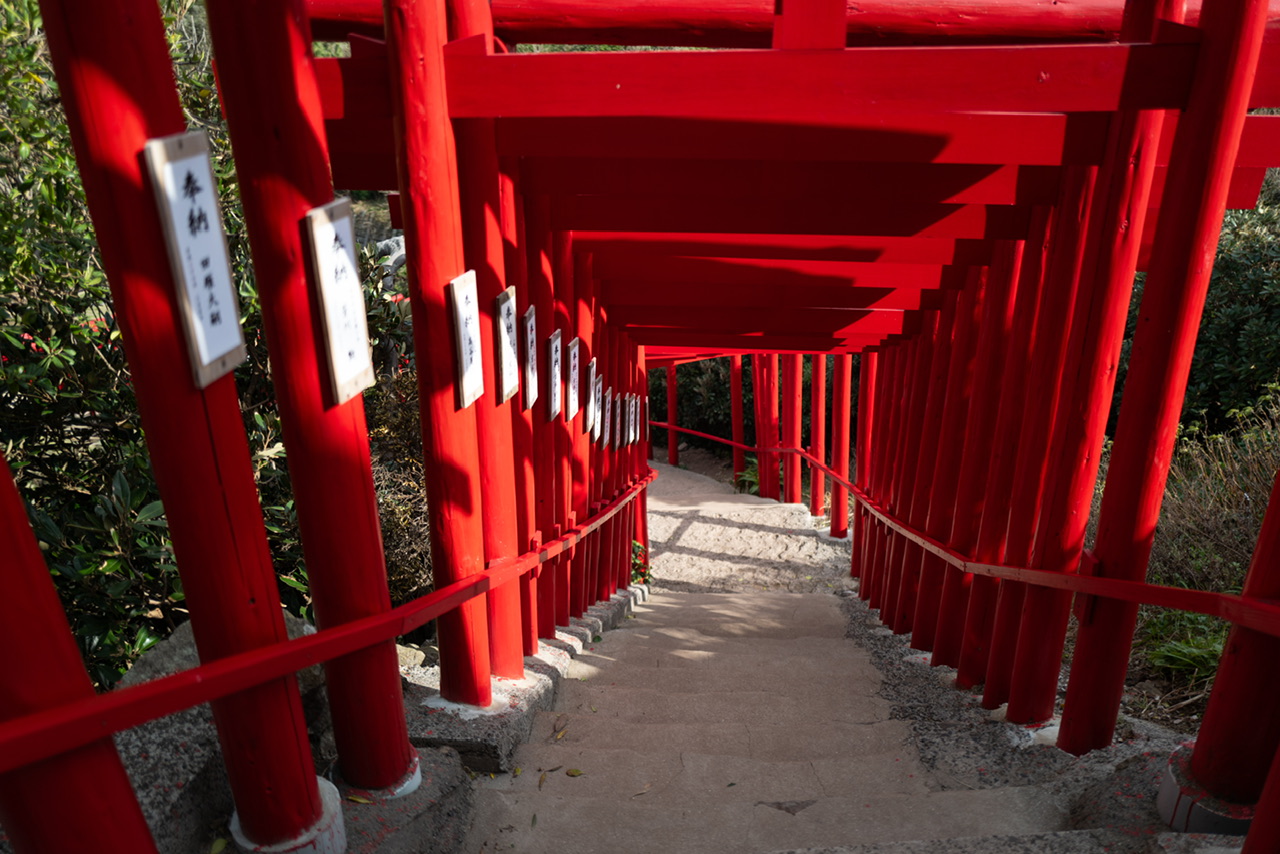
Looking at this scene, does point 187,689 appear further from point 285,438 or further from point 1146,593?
point 1146,593

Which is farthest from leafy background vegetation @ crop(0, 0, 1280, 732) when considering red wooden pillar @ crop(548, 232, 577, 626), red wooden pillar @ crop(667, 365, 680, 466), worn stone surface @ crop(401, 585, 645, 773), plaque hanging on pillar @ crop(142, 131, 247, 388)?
red wooden pillar @ crop(667, 365, 680, 466)

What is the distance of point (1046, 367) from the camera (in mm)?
3340

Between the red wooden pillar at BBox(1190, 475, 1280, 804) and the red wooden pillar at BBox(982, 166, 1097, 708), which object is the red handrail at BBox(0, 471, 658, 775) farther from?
the red wooden pillar at BBox(982, 166, 1097, 708)

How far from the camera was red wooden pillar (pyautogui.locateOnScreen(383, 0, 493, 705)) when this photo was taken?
255 centimetres

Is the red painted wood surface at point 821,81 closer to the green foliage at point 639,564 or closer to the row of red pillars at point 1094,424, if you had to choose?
the row of red pillars at point 1094,424

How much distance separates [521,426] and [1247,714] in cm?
273

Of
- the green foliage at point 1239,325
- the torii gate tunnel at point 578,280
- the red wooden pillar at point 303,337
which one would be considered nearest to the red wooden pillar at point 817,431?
the green foliage at point 1239,325

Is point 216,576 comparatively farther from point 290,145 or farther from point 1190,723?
point 1190,723

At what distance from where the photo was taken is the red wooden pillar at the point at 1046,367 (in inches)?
130

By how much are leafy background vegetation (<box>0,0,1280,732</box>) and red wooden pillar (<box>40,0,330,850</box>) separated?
1.28 meters

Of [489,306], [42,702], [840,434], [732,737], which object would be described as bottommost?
[840,434]

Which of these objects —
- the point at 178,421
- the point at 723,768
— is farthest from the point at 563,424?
the point at 178,421

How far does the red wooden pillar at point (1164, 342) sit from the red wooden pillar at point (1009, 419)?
2.69 ft

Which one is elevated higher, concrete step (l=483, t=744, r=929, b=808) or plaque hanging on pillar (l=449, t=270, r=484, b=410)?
plaque hanging on pillar (l=449, t=270, r=484, b=410)
